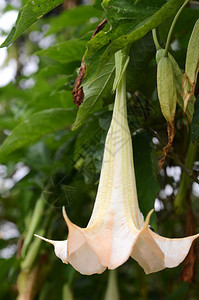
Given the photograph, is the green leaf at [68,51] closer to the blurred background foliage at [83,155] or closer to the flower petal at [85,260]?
the blurred background foliage at [83,155]

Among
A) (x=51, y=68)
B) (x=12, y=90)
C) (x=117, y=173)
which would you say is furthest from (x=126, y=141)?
(x=12, y=90)

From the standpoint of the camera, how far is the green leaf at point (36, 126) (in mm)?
924

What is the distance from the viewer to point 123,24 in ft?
1.78

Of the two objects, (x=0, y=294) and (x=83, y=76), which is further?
(x=0, y=294)

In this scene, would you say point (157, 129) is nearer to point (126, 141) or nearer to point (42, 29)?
point (126, 141)

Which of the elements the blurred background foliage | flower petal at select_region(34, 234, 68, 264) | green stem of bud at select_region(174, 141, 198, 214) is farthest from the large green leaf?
green stem of bud at select_region(174, 141, 198, 214)

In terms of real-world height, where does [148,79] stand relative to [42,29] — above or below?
above

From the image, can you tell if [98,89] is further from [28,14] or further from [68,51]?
[68,51]

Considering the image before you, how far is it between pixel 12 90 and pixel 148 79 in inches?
30.6

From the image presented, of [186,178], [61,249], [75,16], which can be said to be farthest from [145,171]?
A: [75,16]

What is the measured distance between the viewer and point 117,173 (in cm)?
48

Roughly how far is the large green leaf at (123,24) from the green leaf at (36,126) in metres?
0.37

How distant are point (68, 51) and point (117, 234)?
1.69 feet

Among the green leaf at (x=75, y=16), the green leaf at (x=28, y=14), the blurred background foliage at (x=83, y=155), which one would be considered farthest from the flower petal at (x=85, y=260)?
the green leaf at (x=75, y=16)
